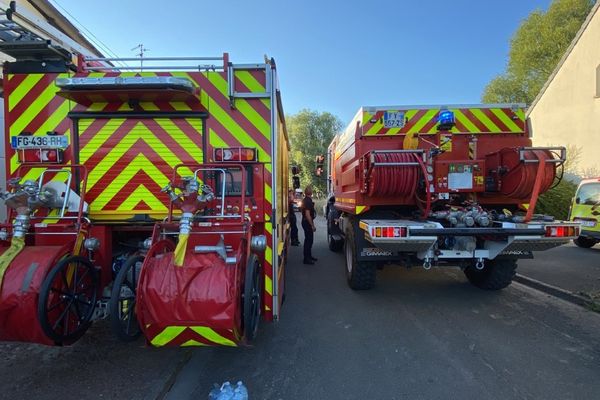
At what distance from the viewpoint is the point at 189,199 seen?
119 inches

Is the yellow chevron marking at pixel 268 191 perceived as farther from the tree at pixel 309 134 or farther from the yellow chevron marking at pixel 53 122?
the tree at pixel 309 134

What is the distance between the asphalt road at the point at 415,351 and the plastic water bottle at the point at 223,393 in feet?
0.39

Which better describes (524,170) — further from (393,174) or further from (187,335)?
(187,335)

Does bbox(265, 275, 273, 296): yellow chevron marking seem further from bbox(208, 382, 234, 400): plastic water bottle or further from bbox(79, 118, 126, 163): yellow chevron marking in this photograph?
bbox(79, 118, 126, 163): yellow chevron marking

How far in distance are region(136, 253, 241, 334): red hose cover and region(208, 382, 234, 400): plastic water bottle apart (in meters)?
0.55

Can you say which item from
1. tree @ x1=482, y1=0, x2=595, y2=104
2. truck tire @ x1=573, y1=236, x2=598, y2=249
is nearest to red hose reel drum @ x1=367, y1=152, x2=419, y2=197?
truck tire @ x1=573, y1=236, x2=598, y2=249

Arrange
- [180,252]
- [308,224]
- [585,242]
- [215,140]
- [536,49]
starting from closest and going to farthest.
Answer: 1. [180,252]
2. [215,140]
3. [308,224]
4. [585,242]
5. [536,49]

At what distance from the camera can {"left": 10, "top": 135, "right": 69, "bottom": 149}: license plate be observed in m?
3.50

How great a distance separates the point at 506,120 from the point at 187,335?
538cm

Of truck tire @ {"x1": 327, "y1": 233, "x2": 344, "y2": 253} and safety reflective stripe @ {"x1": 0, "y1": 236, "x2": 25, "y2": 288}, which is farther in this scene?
truck tire @ {"x1": 327, "y1": 233, "x2": 344, "y2": 253}

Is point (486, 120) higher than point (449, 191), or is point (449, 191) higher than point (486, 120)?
point (486, 120)

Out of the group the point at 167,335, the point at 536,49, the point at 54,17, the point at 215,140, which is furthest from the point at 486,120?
the point at 536,49

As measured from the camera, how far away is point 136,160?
12.0 ft

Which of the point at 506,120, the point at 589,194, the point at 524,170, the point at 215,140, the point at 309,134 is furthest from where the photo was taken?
the point at 309,134
